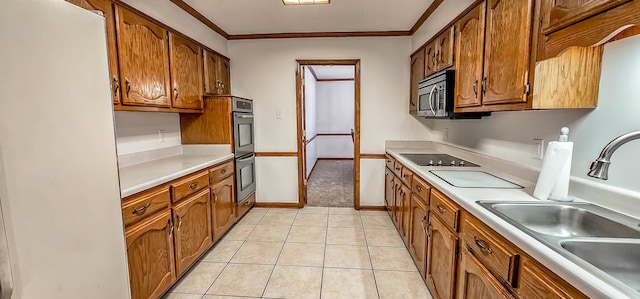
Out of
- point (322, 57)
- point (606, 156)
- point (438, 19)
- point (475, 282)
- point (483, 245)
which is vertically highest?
Result: point (438, 19)

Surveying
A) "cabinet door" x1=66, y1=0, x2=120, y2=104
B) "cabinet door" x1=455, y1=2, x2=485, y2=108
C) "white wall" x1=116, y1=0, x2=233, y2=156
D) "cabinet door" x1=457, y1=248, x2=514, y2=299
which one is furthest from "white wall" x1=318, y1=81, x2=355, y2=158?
"cabinet door" x1=457, y1=248, x2=514, y2=299

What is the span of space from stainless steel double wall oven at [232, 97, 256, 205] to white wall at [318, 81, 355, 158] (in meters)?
4.44

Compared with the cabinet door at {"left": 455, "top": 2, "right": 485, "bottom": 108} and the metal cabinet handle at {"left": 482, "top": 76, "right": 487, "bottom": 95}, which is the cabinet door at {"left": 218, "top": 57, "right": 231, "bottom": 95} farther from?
the metal cabinet handle at {"left": 482, "top": 76, "right": 487, "bottom": 95}

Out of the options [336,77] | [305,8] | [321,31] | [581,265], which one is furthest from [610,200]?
[336,77]

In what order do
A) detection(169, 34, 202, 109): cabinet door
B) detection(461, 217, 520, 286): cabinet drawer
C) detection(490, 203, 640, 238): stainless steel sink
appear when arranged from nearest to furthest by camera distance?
1. detection(461, 217, 520, 286): cabinet drawer
2. detection(490, 203, 640, 238): stainless steel sink
3. detection(169, 34, 202, 109): cabinet door

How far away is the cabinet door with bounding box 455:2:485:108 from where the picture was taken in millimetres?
1842

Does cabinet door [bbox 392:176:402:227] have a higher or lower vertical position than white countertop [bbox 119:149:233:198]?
lower

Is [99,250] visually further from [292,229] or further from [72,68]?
[292,229]

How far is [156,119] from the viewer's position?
2.63 meters

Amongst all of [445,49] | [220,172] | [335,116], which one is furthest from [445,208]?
[335,116]

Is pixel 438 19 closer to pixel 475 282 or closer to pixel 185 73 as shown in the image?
pixel 475 282

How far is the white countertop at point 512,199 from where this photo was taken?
0.68m

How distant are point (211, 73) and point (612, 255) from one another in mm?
3366

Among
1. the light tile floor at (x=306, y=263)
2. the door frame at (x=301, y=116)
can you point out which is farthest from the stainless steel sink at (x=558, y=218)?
the door frame at (x=301, y=116)
